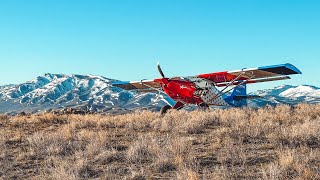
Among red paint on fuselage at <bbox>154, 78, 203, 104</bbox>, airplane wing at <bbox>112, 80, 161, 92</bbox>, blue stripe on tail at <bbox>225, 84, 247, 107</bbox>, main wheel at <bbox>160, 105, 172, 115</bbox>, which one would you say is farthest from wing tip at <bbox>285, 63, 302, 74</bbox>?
airplane wing at <bbox>112, 80, 161, 92</bbox>

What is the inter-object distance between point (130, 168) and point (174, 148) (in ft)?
5.15

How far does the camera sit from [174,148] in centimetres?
784

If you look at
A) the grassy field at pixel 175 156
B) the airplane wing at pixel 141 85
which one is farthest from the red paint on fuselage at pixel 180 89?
the grassy field at pixel 175 156

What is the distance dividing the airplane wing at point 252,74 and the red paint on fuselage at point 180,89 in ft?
4.37

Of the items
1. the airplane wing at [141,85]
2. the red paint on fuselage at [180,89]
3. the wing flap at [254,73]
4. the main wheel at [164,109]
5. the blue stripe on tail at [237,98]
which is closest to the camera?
the wing flap at [254,73]

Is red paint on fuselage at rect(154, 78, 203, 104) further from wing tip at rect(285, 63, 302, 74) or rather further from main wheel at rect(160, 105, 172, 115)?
wing tip at rect(285, 63, 302, 74)

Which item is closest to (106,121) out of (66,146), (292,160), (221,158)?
(66,146)

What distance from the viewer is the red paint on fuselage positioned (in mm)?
21344

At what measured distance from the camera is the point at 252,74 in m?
21.3

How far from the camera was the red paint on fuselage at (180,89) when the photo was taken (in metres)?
21.3

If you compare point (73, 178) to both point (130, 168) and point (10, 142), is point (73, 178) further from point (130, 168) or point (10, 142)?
point (10, 142)

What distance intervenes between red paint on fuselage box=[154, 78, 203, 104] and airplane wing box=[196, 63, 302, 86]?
1.33 m

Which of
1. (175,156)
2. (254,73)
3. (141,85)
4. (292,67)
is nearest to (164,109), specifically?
(141,85)

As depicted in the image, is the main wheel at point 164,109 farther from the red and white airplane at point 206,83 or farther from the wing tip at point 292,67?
the wing tip at point 292,67
